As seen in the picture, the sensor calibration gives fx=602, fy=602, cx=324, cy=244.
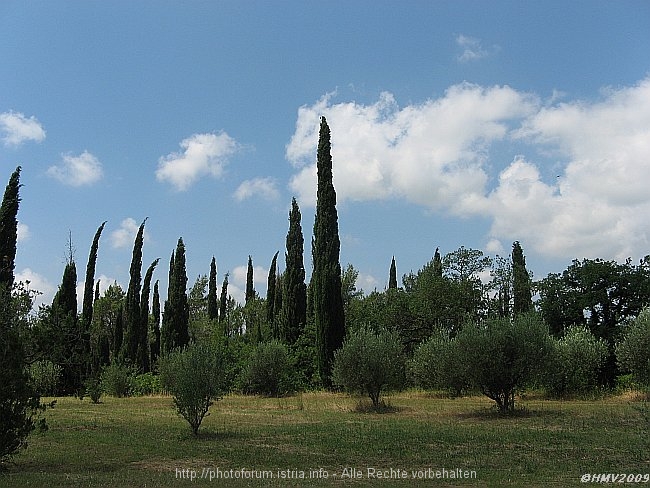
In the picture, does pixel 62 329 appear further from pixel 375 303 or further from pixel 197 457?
pixel 375 303

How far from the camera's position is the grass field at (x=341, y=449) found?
412 inches

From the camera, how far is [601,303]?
35.9m

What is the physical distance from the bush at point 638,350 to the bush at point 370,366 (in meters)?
10.3

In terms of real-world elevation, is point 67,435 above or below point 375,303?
Answer: below

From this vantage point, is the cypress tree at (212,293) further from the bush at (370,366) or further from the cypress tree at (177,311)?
the bush at (370,366)

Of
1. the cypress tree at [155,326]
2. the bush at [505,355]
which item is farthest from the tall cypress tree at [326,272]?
the cypress tree at [155,326]

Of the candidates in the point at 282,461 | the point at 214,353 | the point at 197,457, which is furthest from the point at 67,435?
the point at 282,461

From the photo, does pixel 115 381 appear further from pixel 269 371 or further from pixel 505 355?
pixel 505 355

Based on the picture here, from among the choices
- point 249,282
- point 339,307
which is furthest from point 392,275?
point 339,307

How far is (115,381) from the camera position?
36.8 m

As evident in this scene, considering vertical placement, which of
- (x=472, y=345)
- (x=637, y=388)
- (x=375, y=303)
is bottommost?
(x=637, y=388)

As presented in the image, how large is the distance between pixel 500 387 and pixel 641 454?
922 centimetres

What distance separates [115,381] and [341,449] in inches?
1056

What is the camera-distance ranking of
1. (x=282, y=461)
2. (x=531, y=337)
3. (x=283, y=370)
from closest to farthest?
(x=282, y=461), (x=531, y=337), (x=283, y=370)
